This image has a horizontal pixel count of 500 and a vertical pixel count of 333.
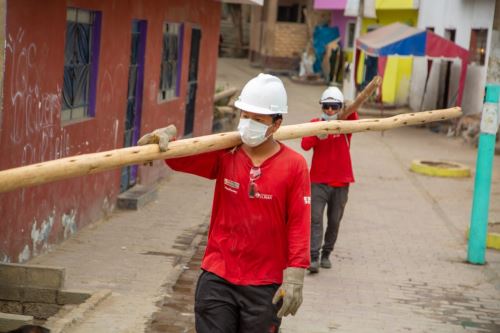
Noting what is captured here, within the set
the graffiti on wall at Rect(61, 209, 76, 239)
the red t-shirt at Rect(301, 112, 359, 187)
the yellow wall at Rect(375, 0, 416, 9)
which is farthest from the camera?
the yellow wall at Rect(375, 0, 416, 9)

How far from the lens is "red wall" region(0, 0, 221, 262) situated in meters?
8.32

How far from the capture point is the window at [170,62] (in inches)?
583

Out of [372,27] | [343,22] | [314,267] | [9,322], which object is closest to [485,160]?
[314,267]

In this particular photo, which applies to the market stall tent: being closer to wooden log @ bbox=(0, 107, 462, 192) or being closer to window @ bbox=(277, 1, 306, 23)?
wooden log @ bbox=(0, 107, 462, 192)

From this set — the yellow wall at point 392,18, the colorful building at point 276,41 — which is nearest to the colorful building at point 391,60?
the yellow wall at point 392,18

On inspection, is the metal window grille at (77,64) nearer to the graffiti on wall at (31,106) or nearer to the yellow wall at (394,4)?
the graffiti on wall at (31,106)

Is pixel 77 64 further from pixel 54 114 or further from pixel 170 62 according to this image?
pixel 170 62

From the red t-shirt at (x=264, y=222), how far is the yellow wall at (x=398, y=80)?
86.5 ft

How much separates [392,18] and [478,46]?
8976 millimetres

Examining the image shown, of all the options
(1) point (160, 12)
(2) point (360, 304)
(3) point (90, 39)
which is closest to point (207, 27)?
(1) point (160, 12)

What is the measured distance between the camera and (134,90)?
13.0 m

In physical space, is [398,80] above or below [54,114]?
below

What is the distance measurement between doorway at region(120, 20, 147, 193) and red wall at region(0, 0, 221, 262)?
0.14 meters

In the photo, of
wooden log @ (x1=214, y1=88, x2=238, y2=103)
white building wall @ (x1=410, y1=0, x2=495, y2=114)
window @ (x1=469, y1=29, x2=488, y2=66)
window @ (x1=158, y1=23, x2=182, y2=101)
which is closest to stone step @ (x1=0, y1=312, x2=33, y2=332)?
window @ (x1=158, y1=23, x2=182, y2=101)
